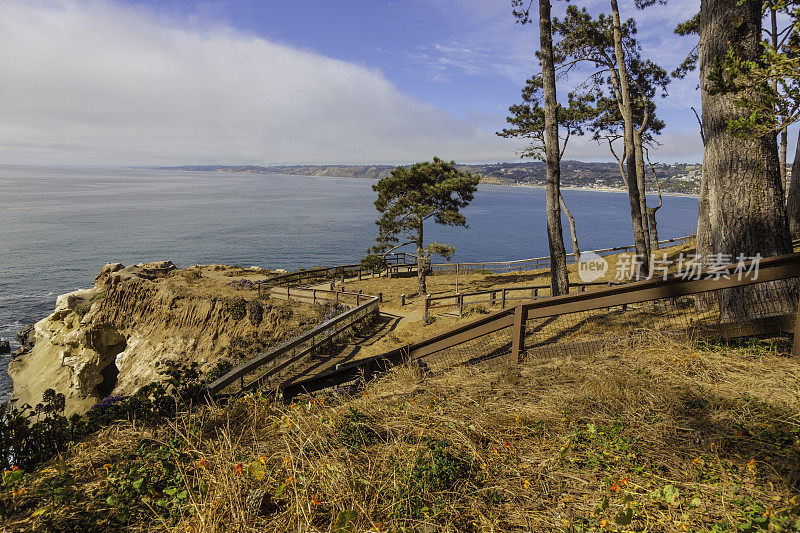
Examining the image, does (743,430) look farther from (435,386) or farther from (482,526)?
(435,386)

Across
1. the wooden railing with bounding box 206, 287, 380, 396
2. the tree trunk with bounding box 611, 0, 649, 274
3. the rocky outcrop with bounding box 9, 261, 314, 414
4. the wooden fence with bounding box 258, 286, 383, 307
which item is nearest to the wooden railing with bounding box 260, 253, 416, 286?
the wooden fence with bounding box 258, 286, 383, 307

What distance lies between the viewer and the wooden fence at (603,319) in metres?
4.45

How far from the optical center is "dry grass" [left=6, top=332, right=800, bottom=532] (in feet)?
8.25

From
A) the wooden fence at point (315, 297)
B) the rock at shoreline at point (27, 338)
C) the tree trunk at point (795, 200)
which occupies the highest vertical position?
the tree trunk at point (795, 200)

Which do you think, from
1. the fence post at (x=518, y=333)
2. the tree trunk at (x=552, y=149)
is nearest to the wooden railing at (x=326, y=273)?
the tree trunk at (x=552, y=149)

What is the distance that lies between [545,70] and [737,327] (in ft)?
30.8

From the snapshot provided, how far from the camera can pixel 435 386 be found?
4.65 meters

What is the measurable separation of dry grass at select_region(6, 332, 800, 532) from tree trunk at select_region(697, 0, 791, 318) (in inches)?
131

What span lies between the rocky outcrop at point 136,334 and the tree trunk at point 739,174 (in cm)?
1329

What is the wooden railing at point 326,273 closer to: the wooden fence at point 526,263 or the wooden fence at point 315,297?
the wooden fence at point 315,297

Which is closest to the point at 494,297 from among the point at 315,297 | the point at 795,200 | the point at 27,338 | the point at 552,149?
the point at 552,149

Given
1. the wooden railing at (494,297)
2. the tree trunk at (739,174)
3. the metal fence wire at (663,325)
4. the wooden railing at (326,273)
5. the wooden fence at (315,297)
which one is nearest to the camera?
the metal fence wire at (663,325)

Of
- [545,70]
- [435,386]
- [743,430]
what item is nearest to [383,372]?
[435,386]

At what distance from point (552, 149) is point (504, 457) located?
10.8 meters
